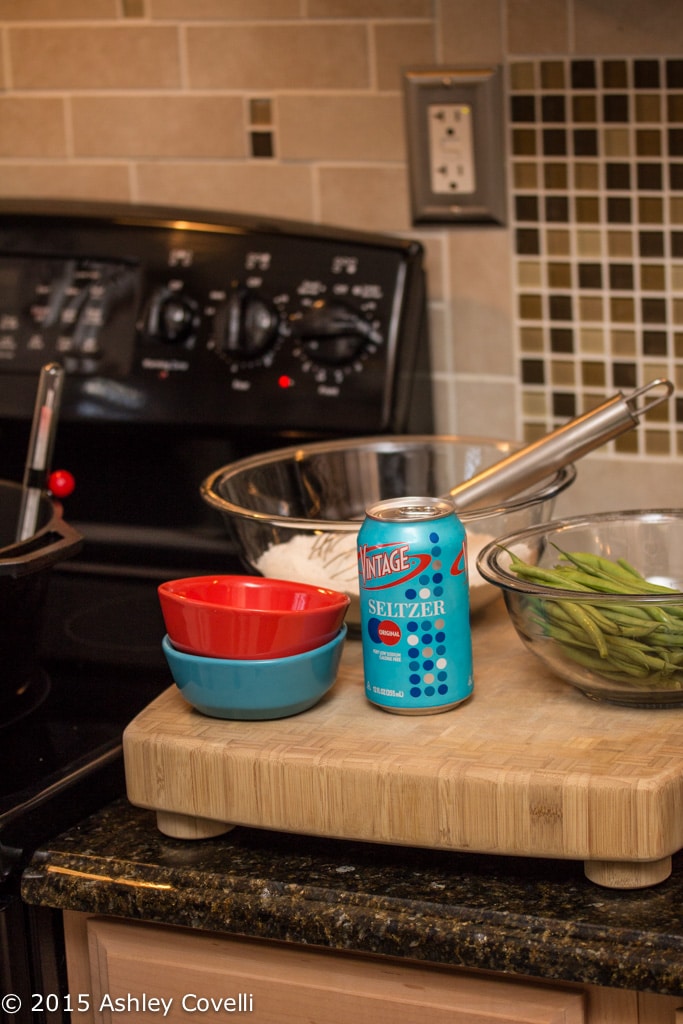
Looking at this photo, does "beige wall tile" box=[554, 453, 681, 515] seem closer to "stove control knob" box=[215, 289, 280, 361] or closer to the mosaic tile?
the mosaic tile

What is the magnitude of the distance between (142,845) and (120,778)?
83mm

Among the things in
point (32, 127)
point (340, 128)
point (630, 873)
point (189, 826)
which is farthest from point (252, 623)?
point (32, 127)

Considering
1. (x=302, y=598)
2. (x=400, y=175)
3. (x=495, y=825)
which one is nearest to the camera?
(x=495, y=825)

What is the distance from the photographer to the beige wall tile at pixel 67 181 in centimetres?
162

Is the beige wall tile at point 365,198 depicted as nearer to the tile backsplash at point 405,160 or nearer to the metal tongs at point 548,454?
the tile backsplash at point 405,160

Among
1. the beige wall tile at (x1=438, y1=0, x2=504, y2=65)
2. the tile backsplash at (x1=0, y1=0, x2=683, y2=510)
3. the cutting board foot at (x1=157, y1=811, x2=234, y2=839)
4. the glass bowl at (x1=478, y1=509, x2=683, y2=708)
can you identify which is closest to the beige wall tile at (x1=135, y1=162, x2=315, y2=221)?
the tile backsplash at (x1=0, y1=0, x2=683, y2=510)

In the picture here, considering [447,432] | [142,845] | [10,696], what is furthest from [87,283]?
[142,845]

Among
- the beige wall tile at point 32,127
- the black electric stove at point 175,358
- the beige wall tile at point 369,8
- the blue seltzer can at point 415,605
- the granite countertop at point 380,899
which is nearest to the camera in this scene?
the granite countertop at point 380,899

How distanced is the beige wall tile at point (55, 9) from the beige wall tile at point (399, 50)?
0.36m

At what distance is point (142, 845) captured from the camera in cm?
91

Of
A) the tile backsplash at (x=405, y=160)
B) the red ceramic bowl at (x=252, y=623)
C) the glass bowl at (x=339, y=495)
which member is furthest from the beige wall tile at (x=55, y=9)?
the red ceramic bowl at (x=252, y=623)

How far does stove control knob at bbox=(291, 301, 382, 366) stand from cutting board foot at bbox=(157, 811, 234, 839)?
2.01 ft

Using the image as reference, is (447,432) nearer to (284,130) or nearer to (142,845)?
(284,130)

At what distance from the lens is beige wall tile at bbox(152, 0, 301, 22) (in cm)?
149
